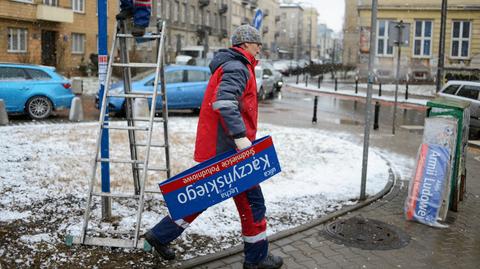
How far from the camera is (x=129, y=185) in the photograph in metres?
7.48

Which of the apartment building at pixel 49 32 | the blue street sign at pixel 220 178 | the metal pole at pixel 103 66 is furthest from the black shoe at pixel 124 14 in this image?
the apartment building at pixel 49 32

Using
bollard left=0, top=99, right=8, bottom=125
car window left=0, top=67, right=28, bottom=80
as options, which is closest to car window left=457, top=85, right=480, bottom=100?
car window left=0, top=67, right=28, bottom=80

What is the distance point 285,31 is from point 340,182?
115 m

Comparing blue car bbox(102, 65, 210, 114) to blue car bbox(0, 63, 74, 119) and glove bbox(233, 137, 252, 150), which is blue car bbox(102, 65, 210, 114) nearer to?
blue car bbox(0, 63, 74, 119)

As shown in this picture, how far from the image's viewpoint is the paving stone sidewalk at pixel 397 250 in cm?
498

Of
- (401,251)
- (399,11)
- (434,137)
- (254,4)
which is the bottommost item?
(401,251)

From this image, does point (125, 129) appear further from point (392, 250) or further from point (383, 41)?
point (383, 41)

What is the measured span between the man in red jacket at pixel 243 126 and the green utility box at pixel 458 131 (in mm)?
2908

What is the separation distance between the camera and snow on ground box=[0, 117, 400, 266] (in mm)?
5512

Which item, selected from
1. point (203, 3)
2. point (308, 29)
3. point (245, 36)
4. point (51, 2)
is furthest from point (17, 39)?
point (308, 29)

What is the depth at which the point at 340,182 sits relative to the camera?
8172 millimetres

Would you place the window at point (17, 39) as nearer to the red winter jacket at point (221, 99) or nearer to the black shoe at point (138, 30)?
the black shoe at point (138, 30)

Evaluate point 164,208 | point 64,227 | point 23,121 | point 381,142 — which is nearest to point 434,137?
point 164,208

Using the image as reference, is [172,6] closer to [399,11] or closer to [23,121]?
[399,11]
